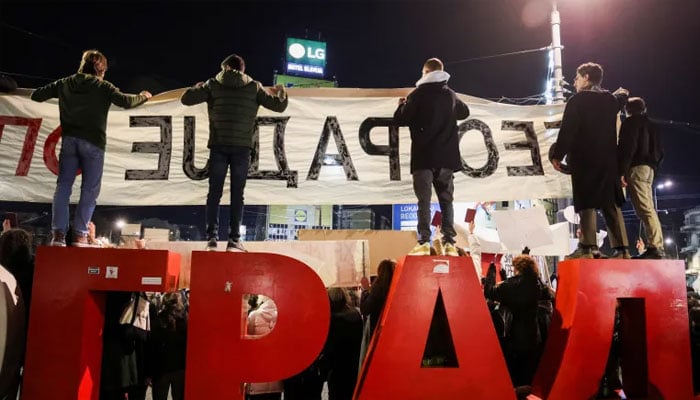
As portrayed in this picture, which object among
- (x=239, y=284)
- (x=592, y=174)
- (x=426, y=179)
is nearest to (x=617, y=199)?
(x=592, y=174)

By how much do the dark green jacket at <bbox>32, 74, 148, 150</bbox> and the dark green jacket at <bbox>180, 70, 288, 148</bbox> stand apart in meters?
0.68

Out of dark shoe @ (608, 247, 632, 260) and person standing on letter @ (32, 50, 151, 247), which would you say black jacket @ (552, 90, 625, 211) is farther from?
person standing on letter @ (32, 50, 151, 247)

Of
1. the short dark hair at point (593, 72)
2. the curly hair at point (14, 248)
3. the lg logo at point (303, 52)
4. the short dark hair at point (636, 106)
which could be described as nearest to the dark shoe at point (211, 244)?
the curly hair at point (14, 248)

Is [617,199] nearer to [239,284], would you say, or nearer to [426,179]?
[426,179]

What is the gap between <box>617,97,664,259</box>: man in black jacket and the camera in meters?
5.69

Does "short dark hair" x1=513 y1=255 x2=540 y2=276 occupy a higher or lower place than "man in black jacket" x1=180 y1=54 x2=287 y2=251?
lower

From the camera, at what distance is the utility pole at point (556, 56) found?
41.0 ft

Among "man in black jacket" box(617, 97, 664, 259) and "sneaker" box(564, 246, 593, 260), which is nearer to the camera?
"sneaker" box(564, 246, 593, 260)

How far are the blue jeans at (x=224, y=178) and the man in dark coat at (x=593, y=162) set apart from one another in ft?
10.4

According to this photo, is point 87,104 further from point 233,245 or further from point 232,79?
point 233,245

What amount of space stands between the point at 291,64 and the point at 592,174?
67.3 meters

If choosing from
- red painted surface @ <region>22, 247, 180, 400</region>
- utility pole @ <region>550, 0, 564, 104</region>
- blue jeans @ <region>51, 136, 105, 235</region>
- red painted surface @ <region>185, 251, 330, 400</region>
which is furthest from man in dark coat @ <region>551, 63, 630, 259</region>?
utility pole @ <region>550, 0, 564, 104</region>

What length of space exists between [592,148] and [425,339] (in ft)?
8.49

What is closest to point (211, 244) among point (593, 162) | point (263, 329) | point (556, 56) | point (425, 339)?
point (263, 329)
